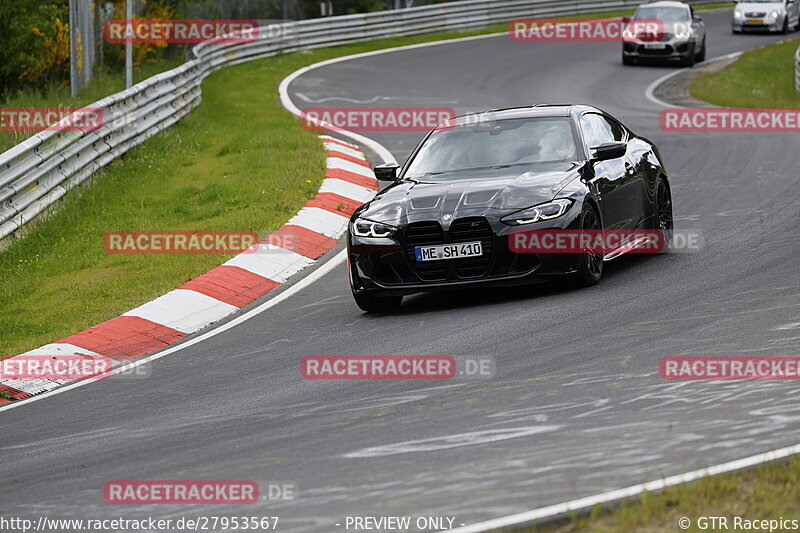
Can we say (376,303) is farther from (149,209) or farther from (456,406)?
(149,209)

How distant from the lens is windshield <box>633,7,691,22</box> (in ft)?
109

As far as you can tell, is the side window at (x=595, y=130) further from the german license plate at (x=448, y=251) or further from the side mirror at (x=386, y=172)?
the german license plate at (x=448, y=251)

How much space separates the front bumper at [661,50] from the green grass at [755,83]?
1.15 metres

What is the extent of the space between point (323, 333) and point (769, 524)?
205 inches

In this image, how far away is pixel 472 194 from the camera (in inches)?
389

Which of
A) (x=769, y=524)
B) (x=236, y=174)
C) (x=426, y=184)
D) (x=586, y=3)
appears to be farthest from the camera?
→ (x=586, y=3)

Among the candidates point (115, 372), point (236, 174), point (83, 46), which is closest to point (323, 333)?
Answer: point (115, 372)

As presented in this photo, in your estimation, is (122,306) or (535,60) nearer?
(122,306)

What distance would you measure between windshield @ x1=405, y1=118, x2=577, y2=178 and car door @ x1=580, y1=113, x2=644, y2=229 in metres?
0.26

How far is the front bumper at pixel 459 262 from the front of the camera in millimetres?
9562

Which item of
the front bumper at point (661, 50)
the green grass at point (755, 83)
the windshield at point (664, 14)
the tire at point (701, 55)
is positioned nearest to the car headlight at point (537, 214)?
the green grass at point (755, 83)

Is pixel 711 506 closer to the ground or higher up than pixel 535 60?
higher up

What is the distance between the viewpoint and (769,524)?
15.5ft

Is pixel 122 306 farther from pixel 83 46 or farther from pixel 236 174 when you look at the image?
pixel 83 46
